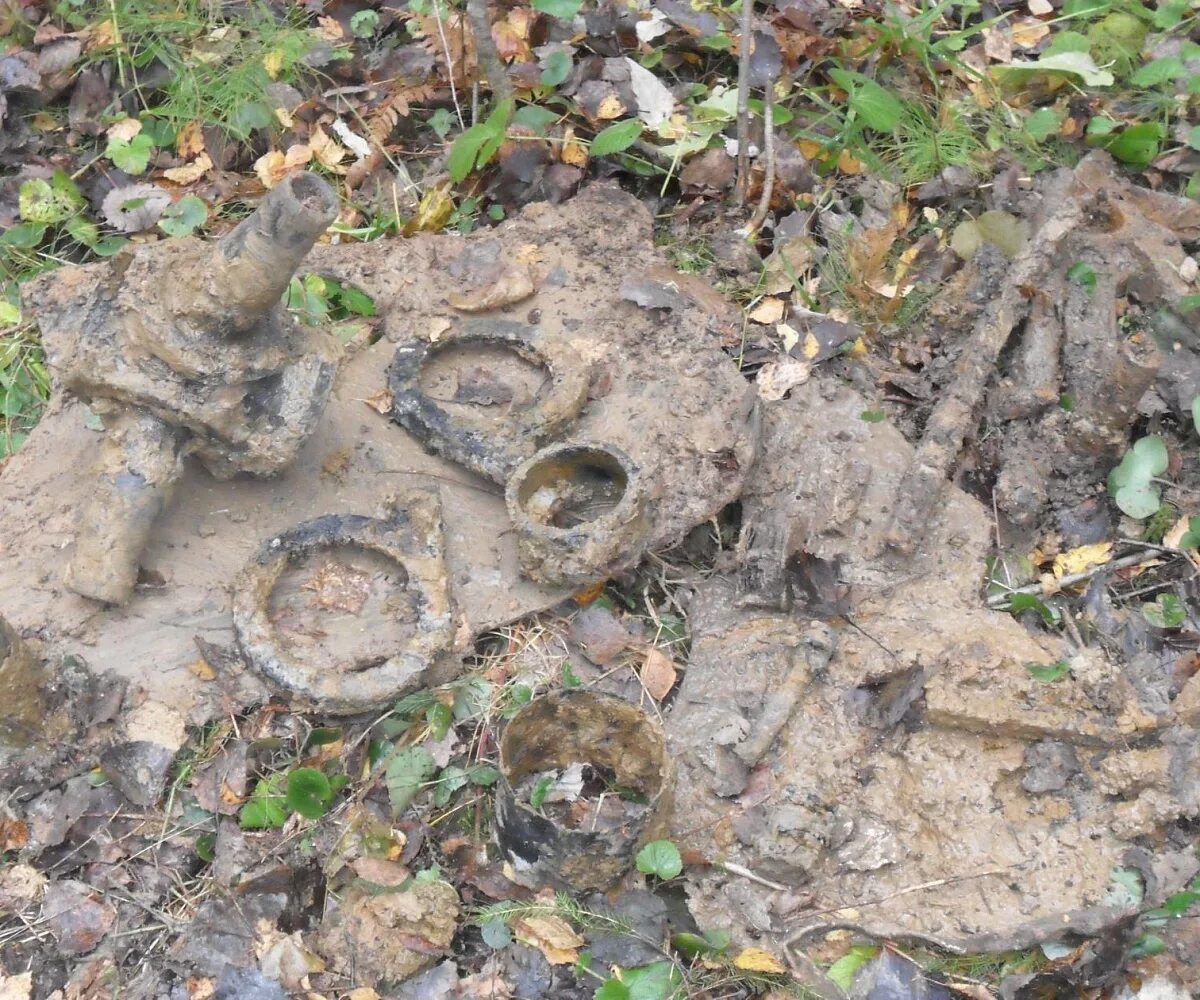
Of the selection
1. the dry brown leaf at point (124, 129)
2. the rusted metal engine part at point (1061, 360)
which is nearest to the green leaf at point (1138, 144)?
the rusted metal engine part at point (1061, 360)

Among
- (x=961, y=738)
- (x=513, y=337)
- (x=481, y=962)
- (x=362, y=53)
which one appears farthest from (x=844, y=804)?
(x=362, y=53)

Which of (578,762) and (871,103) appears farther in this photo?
(871,103)

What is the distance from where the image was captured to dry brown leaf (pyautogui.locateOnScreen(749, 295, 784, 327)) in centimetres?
390

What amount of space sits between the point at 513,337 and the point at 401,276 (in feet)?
1.74

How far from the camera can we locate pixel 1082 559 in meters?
3.36

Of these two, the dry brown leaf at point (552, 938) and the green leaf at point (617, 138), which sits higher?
the green leaf at point (617, 138)

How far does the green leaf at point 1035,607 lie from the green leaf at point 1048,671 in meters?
0.27

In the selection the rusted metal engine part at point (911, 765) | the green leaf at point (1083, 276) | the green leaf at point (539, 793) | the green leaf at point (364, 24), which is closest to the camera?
the rusted metal engine part at point (911, 765)

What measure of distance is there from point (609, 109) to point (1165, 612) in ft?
8.61

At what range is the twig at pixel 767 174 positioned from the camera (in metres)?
4.07

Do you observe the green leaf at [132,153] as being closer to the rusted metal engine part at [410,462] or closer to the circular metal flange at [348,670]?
the rusted metal engine part at [410,462]

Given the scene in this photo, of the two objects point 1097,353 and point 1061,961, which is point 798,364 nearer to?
point 1097,353

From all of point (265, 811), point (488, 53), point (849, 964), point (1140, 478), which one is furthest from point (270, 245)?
point (1140, 478)

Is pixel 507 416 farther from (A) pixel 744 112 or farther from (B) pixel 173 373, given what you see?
(A) pixel 744 112
